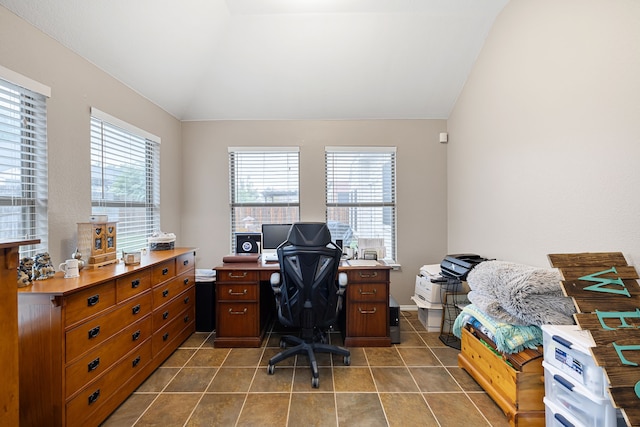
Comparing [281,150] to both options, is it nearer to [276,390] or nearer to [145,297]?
[145,297]

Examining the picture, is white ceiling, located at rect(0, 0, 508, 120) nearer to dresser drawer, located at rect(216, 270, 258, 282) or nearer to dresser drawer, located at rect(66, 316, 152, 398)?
dresser drawer, located at rect(216, 270, 258, 282)

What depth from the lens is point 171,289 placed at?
8.13 ft

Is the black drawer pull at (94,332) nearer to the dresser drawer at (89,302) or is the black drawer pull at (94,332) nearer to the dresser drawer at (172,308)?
the dresser drawer at (89,302)

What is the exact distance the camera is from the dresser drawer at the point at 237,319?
2.62 m

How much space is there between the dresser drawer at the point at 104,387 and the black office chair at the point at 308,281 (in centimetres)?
98

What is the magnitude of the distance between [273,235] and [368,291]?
4.05 feet

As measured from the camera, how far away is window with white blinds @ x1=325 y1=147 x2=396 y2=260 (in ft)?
11.7

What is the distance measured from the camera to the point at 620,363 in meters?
1.21

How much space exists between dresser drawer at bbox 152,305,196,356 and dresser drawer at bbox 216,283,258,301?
446 mm

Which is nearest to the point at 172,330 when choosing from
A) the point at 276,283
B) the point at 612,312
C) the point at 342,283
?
the point at 276,283

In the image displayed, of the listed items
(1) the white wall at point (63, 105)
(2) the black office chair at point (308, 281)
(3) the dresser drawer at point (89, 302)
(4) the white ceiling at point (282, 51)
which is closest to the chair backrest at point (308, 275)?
(2) the black office chair at point (308, 281)

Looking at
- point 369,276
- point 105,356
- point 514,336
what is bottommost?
point 105,356

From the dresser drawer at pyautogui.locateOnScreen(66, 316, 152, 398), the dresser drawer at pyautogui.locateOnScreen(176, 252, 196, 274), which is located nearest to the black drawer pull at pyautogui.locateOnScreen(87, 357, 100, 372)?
the dresser drawer at pyautogui.locateOnScreen(66, 316, 152, 398)

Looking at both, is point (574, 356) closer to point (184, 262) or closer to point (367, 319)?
point (367, 319)
